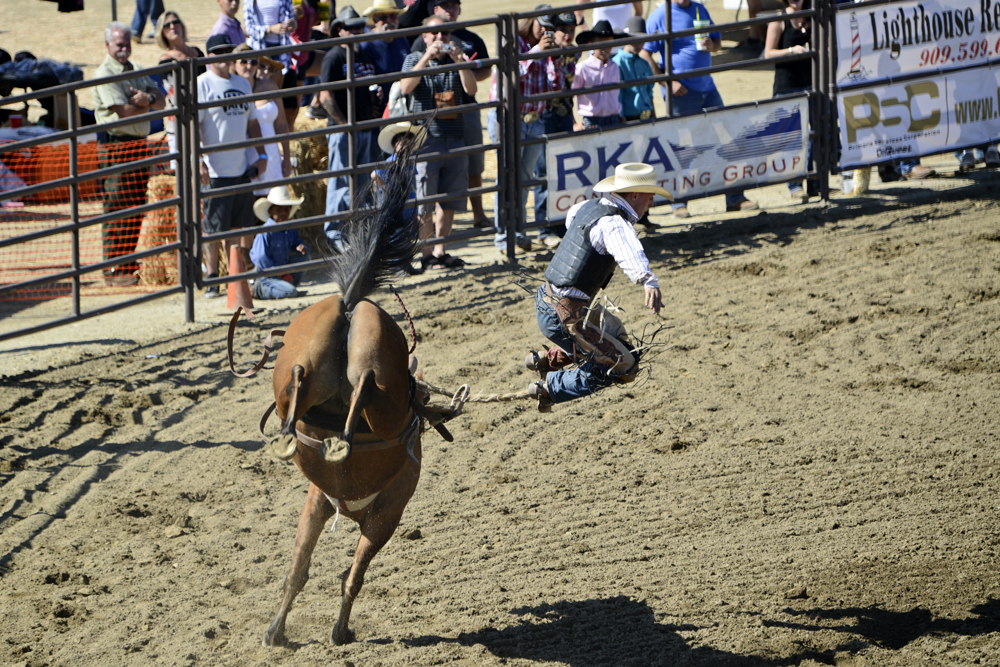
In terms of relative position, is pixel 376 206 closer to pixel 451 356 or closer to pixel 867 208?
pixel 451 356

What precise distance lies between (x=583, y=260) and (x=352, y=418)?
7.04ft

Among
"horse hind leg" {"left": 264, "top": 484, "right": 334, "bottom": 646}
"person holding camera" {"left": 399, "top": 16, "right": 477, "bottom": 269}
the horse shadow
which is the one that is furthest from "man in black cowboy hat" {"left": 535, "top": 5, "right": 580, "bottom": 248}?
"horse hind leg" {"left": 264, "top": 484, "right": 334, "bottom": 646}

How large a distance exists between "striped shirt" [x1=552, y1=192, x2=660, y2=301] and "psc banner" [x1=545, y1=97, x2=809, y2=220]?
4.56 meters

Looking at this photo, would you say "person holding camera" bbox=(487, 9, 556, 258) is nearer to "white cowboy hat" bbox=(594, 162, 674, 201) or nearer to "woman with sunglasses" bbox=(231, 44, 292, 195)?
"woman with sunglasses" bbox=(231, 44, 292, 195)

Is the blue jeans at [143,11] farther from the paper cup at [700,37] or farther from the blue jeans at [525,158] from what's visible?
the paper cup at [700,37]

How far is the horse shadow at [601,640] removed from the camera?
4.36 m

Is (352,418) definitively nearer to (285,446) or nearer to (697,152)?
(285,446)

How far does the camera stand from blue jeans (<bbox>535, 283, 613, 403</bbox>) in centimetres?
524

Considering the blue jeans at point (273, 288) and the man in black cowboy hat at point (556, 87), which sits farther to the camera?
the man in black cowboy hat at point (556, 87)

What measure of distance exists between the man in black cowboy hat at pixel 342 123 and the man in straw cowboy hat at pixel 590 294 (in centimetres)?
407

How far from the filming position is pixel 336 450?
3.32 m

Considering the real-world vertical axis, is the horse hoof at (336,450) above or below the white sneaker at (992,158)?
below

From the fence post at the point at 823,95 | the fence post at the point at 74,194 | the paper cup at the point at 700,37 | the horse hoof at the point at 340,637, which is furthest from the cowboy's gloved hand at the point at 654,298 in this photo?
the fence post at the point at 823,95

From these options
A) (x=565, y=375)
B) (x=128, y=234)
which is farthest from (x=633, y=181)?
(x=128, y=234)
